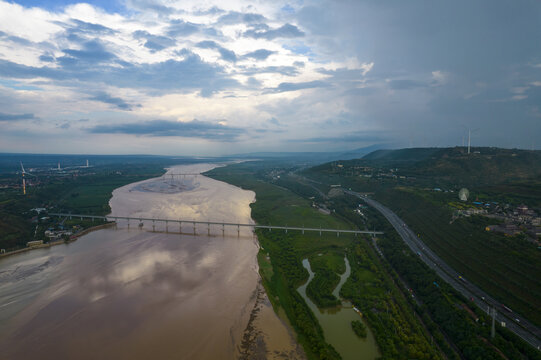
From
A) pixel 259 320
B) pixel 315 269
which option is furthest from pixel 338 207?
pixel 259 320

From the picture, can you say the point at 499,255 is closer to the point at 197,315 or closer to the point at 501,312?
the point at 501,312

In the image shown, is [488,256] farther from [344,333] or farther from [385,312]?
[344,333]

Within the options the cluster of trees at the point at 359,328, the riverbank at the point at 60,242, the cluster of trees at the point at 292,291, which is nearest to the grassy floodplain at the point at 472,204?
the cluster of trees at the point at 359,328

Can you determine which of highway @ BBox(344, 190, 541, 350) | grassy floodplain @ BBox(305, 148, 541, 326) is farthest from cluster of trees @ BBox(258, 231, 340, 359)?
grassy floodplain @ BBox(305, 148, 541, 326)

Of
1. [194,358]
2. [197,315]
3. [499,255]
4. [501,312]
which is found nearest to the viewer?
[194,358]

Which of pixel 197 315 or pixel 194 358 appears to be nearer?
pixel 194 358

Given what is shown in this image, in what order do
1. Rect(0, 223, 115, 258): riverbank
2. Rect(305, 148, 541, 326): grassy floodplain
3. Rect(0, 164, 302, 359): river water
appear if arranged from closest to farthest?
Rect(0, 164, 302, 359): river water
Rect(305, 148, 541, 326): grassy floodplain
Rect(0, 223, 115, 258): riverbank

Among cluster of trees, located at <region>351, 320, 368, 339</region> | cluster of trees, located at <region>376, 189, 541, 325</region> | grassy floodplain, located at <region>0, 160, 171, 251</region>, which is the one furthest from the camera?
grassy floodplain, located at <region>0, 160, 171, 251</region>

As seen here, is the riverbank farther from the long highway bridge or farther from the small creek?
the small creek
